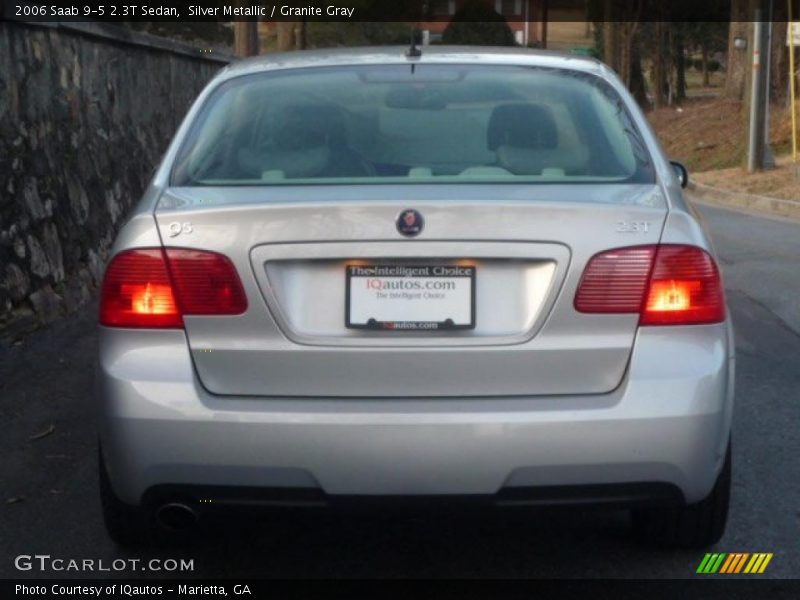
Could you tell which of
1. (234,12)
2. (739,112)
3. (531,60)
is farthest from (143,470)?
(739,112)

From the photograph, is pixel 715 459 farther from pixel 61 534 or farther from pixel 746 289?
pixel 746 289

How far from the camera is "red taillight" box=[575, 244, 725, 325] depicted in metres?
3.87

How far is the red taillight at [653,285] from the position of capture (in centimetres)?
387

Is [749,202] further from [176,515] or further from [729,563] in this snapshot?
[176,515]

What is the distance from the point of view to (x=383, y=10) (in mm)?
49938

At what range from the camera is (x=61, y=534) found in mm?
4898

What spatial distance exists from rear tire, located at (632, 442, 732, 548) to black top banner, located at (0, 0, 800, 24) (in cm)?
547

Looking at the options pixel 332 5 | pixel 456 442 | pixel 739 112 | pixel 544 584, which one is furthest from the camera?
pixel 332 5

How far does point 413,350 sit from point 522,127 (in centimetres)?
113

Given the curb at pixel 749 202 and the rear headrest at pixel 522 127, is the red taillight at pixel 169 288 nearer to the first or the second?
the rear headrest at pixel 522 127

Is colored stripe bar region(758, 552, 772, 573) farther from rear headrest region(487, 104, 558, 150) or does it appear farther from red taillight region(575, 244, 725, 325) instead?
rear headrest region(487, 104, 558, 150)

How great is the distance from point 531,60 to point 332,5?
1410 inches

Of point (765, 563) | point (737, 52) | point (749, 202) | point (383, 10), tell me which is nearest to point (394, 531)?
point (765, 563)

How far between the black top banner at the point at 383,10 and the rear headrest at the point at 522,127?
4.70m
